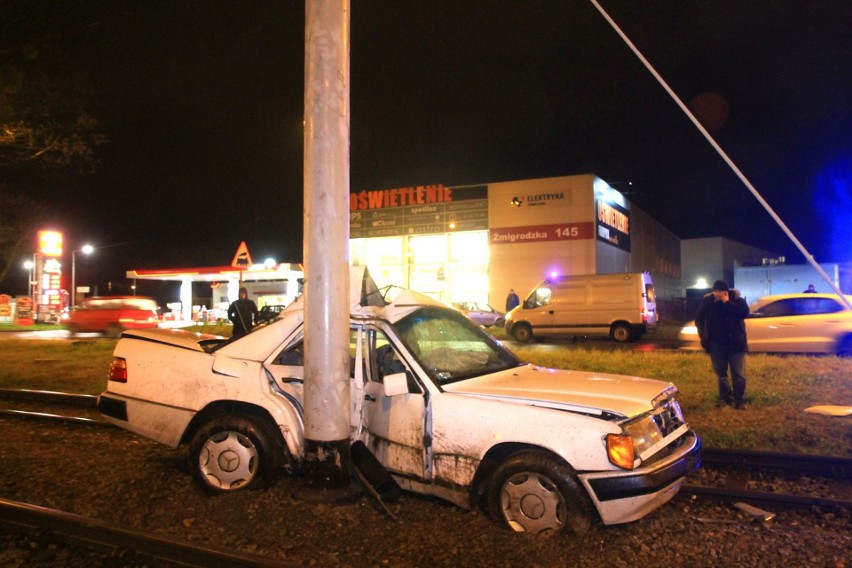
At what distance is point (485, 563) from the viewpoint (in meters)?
3.61

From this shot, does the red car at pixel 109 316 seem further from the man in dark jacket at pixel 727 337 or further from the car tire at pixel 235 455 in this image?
the man in dark jacket at pixel 727 337

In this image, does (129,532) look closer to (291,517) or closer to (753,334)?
(291,517)

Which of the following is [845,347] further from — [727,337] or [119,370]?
[119,370]

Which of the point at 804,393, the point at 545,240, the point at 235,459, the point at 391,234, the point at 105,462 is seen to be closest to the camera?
the point at 235,459

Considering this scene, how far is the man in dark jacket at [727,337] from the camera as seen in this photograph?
25.7ft

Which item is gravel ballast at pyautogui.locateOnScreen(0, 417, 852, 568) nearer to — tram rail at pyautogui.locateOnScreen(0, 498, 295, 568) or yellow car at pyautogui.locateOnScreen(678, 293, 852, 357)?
tram rail at pyautogui.locateOnScreen(0, 498, 295, 568)

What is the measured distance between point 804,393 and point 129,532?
8981 millimetres

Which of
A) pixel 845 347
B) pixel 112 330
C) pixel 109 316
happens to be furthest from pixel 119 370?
pixel 112 330

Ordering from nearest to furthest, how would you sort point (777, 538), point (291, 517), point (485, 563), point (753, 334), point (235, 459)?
point (485, 563), point (777, 538), point (291, 517), point (235, 459), point (753, 334)

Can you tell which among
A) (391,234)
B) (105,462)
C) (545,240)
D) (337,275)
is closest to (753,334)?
(337,275)

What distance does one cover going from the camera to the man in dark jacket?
7.84m

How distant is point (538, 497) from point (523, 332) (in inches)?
648

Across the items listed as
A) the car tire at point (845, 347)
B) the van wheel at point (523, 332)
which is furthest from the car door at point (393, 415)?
the van wheel at point (523, 332)

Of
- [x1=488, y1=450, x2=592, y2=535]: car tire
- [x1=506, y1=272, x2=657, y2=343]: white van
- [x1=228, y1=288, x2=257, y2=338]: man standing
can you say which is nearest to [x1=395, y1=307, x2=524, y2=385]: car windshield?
[x1=488, y1=450, x2=592, y2=535]: car tire
